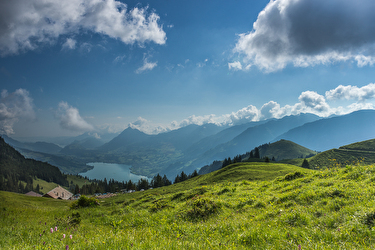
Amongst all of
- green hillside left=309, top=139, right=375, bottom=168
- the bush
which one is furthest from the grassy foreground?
green hillside left=309, top=139, right=375, bottom=168

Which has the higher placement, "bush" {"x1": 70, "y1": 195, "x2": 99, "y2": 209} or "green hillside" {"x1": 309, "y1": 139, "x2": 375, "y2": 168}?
"bush" {"x1": 70, "y1": 195, "x2": 99, "y2": 209}

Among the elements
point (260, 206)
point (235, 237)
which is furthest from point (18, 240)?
point (260, 206)

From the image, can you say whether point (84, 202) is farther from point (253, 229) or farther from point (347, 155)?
point (347, 155)

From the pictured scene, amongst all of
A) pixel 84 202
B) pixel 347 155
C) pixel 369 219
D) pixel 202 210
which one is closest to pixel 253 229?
pixel 369 219

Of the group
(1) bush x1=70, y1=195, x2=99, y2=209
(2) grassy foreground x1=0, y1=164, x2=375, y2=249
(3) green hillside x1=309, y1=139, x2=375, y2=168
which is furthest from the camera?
(3) green hillside x1=309, y1=139, x2=375, y2=168

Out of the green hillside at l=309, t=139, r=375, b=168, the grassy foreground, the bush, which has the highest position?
the grassy foreground

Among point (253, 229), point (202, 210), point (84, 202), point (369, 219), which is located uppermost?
point (369, 219)

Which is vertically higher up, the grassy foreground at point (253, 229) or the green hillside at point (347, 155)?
the grassy foreground at point (253, 229)

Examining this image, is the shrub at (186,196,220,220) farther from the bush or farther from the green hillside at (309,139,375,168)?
the green hillside at (309,139,375,168)

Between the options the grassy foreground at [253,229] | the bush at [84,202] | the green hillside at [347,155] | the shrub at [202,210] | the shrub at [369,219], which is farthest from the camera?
the green hillside at [347,155]

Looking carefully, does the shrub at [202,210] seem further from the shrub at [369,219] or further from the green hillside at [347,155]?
the green hillside at [347,155]

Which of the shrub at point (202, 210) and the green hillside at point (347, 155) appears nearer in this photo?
the shrub at point (202, 210)

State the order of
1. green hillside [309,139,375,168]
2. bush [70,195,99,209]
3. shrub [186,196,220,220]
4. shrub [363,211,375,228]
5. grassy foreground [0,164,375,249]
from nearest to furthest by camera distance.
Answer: grassy foreground [0,164,375,249] → shrub [363,211,375,228] → shrub [186,196,220,220] → bush [70,195,99,209] → green hillside [309,139,375,168]

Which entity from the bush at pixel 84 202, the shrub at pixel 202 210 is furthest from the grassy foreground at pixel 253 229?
the bush at pixel 84 202
